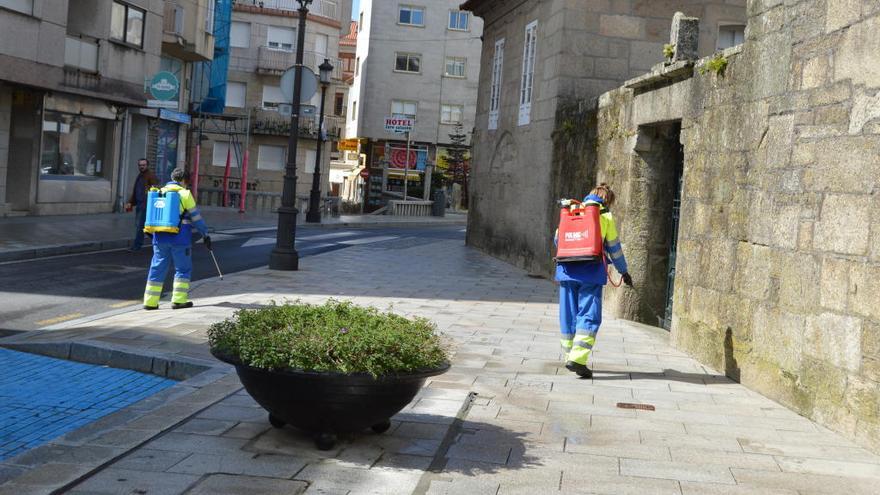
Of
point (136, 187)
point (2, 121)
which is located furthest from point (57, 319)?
point (2, 121)

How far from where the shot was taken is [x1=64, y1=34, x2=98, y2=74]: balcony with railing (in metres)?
25.7

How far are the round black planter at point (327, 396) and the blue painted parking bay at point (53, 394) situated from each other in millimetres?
1518

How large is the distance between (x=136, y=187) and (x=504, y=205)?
25.1ft

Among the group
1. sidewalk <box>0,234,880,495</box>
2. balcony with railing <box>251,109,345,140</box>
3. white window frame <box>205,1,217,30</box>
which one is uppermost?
white window frame <box>205,1,217,30</box>

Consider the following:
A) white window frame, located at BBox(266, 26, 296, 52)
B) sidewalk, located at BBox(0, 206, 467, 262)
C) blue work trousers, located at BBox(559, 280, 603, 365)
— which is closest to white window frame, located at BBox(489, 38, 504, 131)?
sidewalk, located at BBox(0, 206, 467, 262)

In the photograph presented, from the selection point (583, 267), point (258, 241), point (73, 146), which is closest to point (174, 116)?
point (73, 146)

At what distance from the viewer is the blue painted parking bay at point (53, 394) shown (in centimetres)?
645

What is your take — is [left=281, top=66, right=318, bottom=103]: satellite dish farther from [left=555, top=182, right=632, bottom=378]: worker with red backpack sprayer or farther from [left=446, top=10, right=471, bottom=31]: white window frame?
[left=446, top=10, right=471, bottom=31]: white window frame

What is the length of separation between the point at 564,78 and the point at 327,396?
1406cm

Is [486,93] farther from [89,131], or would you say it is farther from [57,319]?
[57,319]

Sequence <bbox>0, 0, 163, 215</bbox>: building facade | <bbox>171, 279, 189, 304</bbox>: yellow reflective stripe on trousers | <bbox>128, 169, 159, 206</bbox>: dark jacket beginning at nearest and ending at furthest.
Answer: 1. <bbox>171, 279, 189, 304</bbox>: yellow reflective stripe on trousers
2. <bbox>128, 169, 159, 206</bbox>: dark jacket
3. <bbox>0, 0, 163, 215</bbox>: building facade

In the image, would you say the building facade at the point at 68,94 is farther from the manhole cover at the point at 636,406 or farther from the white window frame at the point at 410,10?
the white window frame at the point at 410,10

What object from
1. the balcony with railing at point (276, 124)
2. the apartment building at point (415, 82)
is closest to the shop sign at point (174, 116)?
the balcony with railing at point (276, 124)

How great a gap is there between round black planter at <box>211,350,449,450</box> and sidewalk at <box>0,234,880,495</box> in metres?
0.16
